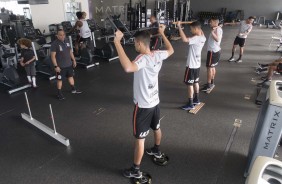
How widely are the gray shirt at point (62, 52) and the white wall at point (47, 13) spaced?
546 centimetres

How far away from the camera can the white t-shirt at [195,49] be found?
11.4 feet

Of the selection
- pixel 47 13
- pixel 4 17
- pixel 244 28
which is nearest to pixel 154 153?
pixel 244 28

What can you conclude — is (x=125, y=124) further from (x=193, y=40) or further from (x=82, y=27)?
(x=82, y=27)

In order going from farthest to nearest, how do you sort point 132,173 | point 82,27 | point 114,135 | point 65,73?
1. point 82,27
2. point 65,73
3. point 114,135
4. point 132,173

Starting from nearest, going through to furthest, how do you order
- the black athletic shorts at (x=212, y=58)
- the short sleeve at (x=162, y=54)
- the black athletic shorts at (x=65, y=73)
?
1. the short sleeve at (x=162, y=54)
2. the black athletic shorts at (x=65, y=73)
3. the black athletic shorts at (x=212, y=58)

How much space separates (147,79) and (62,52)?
8.52 feet

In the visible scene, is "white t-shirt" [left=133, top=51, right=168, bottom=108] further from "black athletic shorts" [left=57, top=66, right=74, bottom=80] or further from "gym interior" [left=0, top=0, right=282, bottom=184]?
"black athletic shorts" [left=57, top=66, right=74, bottom=80]

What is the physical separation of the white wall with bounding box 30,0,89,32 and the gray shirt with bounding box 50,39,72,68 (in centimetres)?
546

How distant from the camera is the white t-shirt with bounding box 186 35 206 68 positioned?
3.49 metres

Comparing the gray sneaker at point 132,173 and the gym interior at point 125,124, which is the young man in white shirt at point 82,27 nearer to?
the gym interior at point 125,124

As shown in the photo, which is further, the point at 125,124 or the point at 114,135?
the point at 125,124

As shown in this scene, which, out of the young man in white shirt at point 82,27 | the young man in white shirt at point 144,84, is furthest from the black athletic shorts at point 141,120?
the young man in white shirt at point 82,27

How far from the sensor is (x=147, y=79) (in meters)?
2.12

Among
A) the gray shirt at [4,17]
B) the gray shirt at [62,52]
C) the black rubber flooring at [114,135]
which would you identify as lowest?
the black rubber flooring at [114,135]
